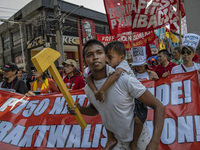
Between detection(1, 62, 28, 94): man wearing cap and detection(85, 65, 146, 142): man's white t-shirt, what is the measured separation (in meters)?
2.82

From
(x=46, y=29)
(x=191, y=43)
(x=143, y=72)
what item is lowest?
(x=143, y=72)

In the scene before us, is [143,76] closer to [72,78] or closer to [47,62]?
[72,78]

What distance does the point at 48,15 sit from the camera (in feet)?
58.9

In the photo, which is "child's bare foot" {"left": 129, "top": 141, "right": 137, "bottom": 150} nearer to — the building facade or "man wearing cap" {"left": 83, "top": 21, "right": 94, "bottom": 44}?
the building facade

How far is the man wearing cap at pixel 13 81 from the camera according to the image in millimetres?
3572

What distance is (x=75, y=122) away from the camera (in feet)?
8.84

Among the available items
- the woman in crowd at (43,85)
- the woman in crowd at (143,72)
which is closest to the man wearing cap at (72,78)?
the woman in crowd at (43,85)

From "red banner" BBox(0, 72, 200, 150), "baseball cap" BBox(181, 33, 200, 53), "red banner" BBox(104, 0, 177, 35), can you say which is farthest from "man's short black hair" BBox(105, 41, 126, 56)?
"red banner" BBox(104, 0, 177, 35)

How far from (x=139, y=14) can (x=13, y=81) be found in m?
3.58

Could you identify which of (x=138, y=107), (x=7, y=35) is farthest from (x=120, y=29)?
(x=7, y=35)

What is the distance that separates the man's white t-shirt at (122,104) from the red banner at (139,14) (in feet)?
12.0

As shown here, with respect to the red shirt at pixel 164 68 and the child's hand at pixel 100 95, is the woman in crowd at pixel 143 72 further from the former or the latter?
the child's hand at pixel 100 95

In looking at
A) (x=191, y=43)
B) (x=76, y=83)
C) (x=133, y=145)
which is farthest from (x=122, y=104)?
(x=76, y=83)

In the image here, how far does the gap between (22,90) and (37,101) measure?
62 cm
